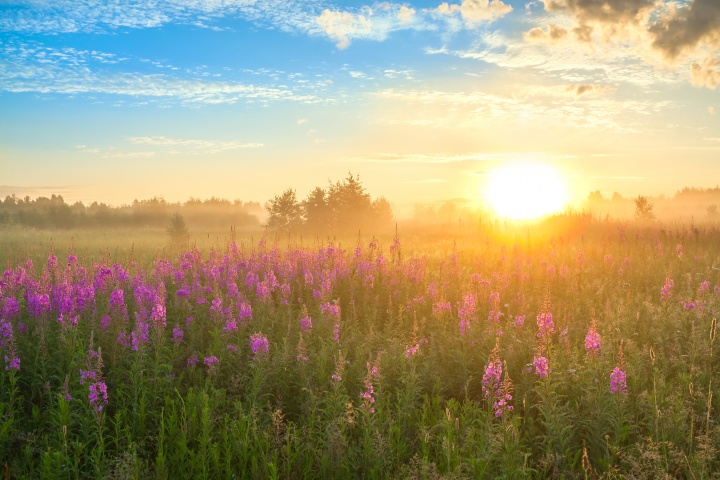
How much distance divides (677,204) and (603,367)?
93.0 m

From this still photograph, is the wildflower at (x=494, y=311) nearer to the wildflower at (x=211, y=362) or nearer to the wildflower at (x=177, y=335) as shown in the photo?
the wildflower at (x=211, y=362)

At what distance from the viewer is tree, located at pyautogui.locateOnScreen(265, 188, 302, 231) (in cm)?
3650

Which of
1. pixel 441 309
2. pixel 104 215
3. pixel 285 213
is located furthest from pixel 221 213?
pixel 441 309

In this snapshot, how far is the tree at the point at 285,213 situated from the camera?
120 ft

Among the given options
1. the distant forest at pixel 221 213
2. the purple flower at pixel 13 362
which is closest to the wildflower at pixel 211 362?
the purple flower at pixel 13 362

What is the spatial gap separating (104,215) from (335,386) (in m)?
49.3

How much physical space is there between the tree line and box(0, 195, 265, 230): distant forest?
366 inches

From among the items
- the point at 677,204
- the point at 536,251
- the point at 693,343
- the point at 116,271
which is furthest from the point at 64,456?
the point at 677,204

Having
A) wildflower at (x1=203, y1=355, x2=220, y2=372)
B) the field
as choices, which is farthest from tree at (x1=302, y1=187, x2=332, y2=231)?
wildflower at (x1=203, y1=355, x2=220, y2=372)

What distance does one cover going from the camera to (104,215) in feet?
157

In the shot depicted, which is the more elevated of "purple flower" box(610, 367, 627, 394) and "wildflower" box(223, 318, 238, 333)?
"wildflower" box(223, 318, 238, 333)

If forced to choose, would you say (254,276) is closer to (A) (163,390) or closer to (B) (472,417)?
(A) (163,390)

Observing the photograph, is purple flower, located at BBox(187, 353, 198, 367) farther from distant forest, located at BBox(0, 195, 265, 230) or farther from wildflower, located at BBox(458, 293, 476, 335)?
distant forest, located at BBox(0, 195, 265, 230)

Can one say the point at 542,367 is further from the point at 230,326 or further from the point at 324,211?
the point at 324,211
